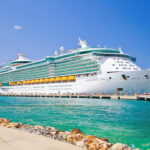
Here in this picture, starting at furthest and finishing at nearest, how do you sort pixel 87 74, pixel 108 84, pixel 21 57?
pixel 21 57 → pixel 87 74 → pixel 108 84

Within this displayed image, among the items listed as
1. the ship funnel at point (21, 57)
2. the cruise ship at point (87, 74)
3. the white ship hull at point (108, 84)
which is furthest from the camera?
the ship funnel at point (21, 57)

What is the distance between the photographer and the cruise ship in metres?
36.3

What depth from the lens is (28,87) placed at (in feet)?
224

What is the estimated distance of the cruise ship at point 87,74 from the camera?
36.3 m

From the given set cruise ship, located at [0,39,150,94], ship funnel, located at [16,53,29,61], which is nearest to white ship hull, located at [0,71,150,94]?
cruise ship, located at [0,39,150,94]

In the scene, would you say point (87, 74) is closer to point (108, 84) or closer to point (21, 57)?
point (108, 84)

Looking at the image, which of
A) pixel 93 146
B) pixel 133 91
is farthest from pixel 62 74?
pixel 93 146

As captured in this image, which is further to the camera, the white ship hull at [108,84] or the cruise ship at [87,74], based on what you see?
the cruise ship at [87,74]

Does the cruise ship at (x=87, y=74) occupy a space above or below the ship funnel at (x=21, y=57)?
below

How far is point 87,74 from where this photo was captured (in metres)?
45.4

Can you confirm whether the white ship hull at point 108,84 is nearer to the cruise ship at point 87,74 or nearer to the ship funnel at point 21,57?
the cruise ship at point 87,74

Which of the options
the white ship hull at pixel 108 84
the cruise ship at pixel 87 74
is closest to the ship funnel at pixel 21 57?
the cruise ship at pixel 87 74

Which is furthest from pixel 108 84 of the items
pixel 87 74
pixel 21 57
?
pixel 21 57

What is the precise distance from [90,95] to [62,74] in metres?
13.7
